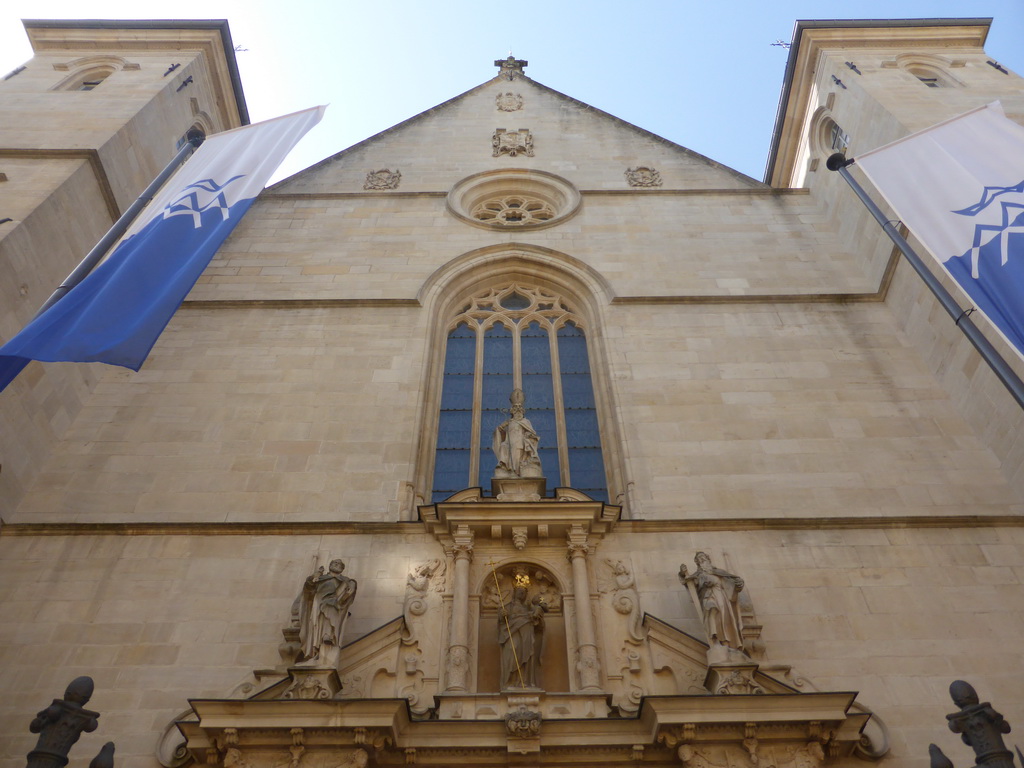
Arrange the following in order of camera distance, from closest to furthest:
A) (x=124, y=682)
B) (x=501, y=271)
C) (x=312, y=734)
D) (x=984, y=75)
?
(x=312, y=734), (x=124, y=682), (x=501, y=271), (x=984, y=75)

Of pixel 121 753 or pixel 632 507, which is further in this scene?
pixel 632 507

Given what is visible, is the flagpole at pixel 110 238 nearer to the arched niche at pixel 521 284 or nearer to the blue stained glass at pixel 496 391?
the arched niche at pixel 521 284

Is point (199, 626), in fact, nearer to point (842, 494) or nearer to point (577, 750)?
point (577, 750)

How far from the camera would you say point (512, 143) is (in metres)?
15.1

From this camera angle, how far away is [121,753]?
6.40m

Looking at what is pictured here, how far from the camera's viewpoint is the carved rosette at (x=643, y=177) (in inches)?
548

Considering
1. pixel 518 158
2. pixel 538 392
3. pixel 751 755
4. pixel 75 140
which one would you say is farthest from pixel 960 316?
pixel 75 140

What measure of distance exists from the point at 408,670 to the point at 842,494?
4.61 meters

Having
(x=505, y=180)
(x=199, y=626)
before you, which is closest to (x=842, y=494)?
(x=199, y=626)

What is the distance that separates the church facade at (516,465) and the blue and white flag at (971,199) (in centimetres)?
136

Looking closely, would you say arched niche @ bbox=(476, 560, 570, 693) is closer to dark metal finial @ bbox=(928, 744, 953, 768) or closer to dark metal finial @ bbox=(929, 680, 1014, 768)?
dark metal finial @ bbox=(928, 744, 953, 768)

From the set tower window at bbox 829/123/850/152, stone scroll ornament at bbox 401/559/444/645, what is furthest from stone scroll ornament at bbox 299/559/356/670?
tower window at bbox 829/123/850/152

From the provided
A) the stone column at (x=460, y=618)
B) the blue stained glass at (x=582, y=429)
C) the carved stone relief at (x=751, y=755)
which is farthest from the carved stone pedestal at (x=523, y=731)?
the blue stained glass at (x=582, y=429)

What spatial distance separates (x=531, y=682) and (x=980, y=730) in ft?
10.3
